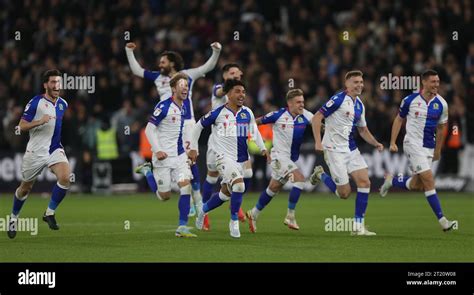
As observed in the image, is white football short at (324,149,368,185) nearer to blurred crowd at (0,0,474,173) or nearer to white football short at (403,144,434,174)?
white football short at (403,144,434,174)

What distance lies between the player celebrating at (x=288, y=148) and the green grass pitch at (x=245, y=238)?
48 cm

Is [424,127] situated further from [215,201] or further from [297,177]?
[215,201]

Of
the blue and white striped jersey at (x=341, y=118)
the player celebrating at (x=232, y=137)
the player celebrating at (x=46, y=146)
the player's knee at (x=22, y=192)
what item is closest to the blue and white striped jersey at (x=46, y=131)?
the player celebrating at (x=46, y=146)

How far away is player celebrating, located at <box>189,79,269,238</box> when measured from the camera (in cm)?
1582

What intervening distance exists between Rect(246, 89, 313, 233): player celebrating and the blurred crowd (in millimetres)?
10033

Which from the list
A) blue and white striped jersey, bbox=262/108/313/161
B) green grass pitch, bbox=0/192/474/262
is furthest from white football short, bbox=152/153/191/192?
blue and white striped jersey, bbox=262/108/313/161

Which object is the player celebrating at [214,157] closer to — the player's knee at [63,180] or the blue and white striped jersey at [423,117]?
the player's knee at [63,180]

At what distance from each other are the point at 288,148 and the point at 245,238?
233 centimetres

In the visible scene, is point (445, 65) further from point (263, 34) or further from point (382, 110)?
point (263, 34)

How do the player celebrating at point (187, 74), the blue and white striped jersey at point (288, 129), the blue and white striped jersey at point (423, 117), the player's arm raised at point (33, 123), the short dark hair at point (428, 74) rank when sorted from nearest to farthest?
1. the player's arm raised at point (33, 123)
2. the short dark hair at point (428, 74)
3. the blue and white striped jersey at point (423, 117)
4. the blue and white striped jersey at point (288, 129)
5. the player celebrating at point (187, 74)

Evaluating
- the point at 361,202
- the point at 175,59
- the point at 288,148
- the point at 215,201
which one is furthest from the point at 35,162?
the point at 361,202

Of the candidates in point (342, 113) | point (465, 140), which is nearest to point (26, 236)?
point (342, 113)

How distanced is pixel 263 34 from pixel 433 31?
4805 millimetres

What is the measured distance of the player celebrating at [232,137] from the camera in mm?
15820
